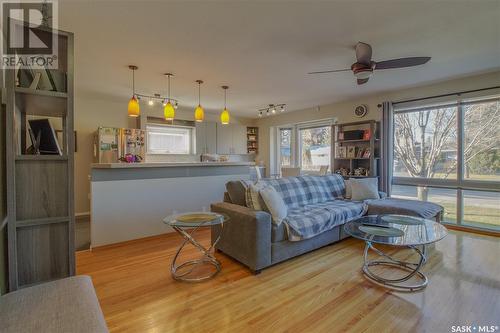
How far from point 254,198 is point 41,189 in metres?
1.80

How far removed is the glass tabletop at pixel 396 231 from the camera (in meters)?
2.12

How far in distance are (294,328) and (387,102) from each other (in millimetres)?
4481

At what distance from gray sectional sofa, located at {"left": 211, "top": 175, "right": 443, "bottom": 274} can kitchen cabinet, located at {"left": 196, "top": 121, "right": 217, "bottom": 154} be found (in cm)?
345

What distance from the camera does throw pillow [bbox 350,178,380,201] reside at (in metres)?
3.76

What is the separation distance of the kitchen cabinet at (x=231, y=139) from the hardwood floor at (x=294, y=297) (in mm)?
4333

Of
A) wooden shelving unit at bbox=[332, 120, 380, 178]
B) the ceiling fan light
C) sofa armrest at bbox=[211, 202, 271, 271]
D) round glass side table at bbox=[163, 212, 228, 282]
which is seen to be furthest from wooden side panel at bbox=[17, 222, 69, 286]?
wooden shelving unit at bbox=[332, 120, 380, 178]

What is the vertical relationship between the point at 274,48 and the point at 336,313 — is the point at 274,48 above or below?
above

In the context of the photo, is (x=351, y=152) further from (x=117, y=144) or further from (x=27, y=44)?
(x=27, y=44)

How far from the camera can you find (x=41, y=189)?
52.9 inches

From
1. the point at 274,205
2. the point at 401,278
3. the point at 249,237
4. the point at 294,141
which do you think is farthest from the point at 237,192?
the point at 294,141

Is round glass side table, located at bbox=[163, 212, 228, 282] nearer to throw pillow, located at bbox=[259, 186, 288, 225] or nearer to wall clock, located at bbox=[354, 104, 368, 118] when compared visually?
throw pillow, located at bbox=[259, 186, 288, 225]

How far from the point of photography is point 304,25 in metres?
2.31

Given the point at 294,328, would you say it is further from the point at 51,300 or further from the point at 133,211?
the point at 133,211

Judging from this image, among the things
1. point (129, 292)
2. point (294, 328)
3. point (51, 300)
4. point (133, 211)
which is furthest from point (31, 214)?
point (133, 211)
